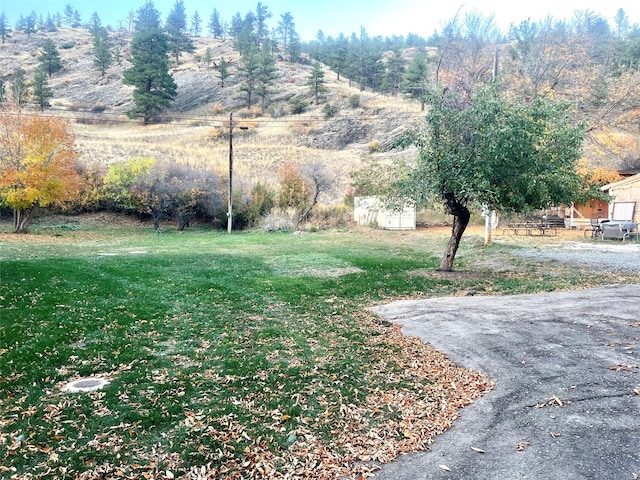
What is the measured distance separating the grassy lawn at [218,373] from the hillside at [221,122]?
80.6ft

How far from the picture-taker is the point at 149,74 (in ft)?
183

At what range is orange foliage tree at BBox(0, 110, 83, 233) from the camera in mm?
23281

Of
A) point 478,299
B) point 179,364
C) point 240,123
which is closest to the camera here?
point 179,364

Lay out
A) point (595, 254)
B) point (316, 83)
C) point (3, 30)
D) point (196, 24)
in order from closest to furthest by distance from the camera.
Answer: point (595, 254)
point (316, 83)
point (3, 30)
point (196, 24)

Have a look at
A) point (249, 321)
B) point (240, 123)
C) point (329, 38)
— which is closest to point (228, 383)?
point (249, 321)

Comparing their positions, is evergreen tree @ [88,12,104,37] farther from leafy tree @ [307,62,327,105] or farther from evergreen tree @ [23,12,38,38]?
leafy tree @ [307,62,327,105]

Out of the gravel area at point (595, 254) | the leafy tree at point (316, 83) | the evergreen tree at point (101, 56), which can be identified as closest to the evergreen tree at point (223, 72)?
the leafy tree at point (316, 83)

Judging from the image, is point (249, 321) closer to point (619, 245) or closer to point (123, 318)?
point (123, 318)

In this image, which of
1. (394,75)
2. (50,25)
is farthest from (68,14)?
(394,75)

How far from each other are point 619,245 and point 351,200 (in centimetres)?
1860

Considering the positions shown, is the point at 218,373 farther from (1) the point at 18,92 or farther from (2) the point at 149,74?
(2) the point at 149,74

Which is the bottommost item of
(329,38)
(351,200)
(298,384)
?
(298,384)

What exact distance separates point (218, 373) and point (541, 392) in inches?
147

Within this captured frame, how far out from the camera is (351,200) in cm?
3447
